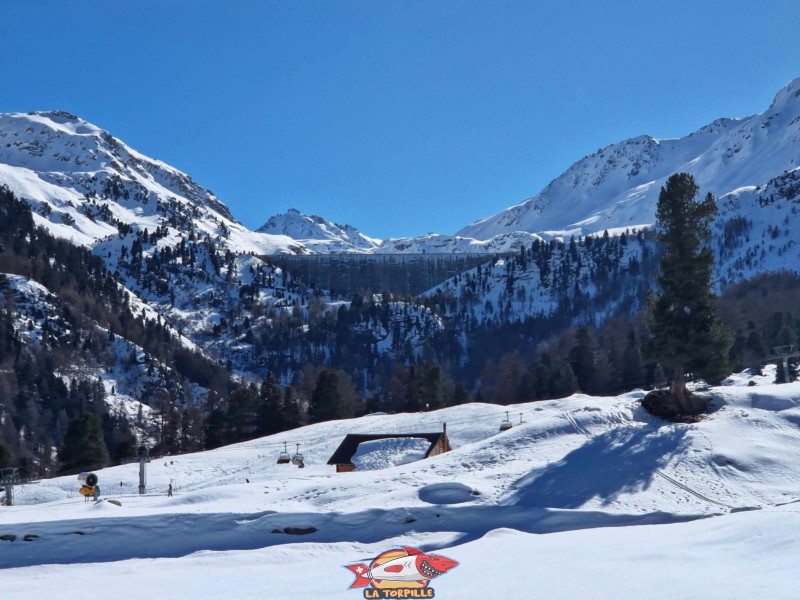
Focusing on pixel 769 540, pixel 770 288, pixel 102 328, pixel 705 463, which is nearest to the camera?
pixel 769 540

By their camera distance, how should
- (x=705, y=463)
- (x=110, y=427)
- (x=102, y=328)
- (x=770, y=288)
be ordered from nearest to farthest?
(x=705, y=463), (x=110, y=427), (x=770, y=288), (x=102, y=328)

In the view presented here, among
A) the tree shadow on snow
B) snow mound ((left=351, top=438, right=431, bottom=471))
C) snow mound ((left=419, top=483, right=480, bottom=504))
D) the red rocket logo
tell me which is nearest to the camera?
the red rocket logo

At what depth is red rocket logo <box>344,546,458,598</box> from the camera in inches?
703

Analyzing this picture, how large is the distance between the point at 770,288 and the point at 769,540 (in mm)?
172654

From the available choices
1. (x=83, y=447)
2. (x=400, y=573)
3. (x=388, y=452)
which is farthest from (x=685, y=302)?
(x=83, y=447)

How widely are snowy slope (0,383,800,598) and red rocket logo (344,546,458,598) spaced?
1.52 ft

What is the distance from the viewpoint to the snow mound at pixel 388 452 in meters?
42.8

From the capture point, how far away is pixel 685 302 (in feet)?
136

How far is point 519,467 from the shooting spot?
34.4m

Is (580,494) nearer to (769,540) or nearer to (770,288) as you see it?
(769,540)

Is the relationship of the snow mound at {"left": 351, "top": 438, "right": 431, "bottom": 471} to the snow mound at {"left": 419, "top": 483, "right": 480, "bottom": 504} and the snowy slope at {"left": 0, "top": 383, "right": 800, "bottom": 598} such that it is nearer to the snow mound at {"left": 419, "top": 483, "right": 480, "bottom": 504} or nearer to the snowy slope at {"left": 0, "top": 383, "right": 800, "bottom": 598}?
the snowy slope at {"left": 0, "top": 383, "right": 800, "bottom": 598}

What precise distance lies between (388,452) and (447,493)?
1431 centimetres

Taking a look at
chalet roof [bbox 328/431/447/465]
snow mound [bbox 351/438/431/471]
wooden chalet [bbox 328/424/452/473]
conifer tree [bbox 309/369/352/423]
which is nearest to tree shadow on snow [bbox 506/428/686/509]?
wooden chalet [bbox 328/424/452/473]

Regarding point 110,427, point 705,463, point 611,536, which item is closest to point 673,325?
point 705,463
